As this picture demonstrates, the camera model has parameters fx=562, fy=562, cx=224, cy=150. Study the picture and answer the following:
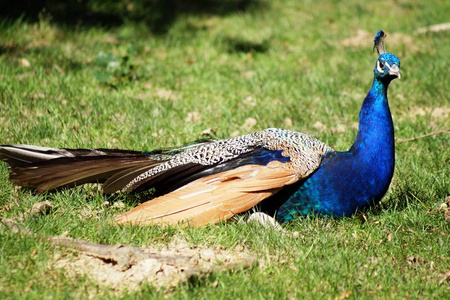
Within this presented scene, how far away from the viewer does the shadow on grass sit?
6828 millimetres

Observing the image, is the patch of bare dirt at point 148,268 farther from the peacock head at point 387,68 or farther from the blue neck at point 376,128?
the peacock head at point 387,68

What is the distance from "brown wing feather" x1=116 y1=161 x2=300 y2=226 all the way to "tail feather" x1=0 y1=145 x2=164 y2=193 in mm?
366

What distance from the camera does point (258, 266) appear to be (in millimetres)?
2988

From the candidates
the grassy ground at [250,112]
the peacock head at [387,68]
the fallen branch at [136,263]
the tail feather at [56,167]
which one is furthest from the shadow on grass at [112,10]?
the fallen branch at [136,263]

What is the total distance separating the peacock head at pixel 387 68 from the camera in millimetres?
3482

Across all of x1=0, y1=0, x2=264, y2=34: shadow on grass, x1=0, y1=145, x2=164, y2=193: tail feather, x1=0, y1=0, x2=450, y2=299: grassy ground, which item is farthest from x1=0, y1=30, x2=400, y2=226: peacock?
x1=0, y1=0, x2=264, y2=34: shadow on grass

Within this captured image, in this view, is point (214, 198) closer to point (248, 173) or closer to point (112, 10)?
point (248, 173)

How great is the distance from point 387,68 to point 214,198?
1.35 metres

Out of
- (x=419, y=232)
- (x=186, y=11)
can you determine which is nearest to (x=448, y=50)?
(x=186, y=11)

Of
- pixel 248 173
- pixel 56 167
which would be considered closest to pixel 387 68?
pixel 248 173

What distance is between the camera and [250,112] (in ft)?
17.4

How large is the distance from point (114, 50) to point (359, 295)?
4.60m

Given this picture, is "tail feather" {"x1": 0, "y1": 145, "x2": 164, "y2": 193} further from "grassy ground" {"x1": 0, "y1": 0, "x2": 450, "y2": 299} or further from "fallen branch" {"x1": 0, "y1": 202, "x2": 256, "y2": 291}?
"fallen branch" {"x1": 0, "y1": 202, "x2": 256, "y2": 291}

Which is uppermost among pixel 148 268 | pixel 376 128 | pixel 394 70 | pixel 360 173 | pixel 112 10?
pixel 112 10
